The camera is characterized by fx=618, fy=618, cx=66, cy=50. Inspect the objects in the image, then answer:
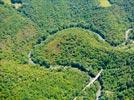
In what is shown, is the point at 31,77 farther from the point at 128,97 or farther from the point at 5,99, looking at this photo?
the point at 128,97

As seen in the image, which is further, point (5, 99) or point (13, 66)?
point (13, 66)

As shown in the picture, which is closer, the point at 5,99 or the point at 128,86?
the point at 5,99

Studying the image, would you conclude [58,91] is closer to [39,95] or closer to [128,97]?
[39,95]

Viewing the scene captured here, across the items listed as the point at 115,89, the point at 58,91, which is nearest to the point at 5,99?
the point at 58,91

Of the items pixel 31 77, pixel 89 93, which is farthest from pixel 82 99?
pixel 31 77

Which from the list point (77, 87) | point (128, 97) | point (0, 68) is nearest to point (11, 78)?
point (0, 68)

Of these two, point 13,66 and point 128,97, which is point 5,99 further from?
point 128,97

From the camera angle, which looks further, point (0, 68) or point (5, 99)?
point (0, 68)
